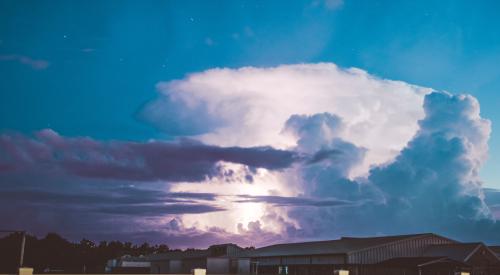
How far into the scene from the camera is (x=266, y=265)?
79375mm

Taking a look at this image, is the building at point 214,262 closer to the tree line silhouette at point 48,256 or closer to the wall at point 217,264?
the wall at point 217,264

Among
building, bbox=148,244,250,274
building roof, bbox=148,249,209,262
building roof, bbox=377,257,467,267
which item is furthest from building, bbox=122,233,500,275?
building roof, bbox=148,249,209,262

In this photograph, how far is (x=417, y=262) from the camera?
60281 mm

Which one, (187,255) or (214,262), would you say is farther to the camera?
(187,255)

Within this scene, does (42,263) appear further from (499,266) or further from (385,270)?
(499,266)

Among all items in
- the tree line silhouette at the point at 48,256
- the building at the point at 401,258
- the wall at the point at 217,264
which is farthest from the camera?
the tree line silhouette at the point at 48,256

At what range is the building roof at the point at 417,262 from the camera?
190ft

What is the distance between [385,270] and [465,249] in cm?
1202

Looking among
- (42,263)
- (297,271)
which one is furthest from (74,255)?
(297,271)

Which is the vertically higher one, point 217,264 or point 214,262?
point 214,262

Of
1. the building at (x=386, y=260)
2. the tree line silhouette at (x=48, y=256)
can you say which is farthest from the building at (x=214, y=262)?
the tree line silhouette at (x=48, y=256)

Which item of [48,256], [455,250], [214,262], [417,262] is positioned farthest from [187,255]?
[455,250]

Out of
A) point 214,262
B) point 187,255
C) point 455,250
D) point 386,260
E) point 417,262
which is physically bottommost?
point 214,262

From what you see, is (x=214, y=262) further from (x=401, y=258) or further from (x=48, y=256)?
(x=48, y=256)
